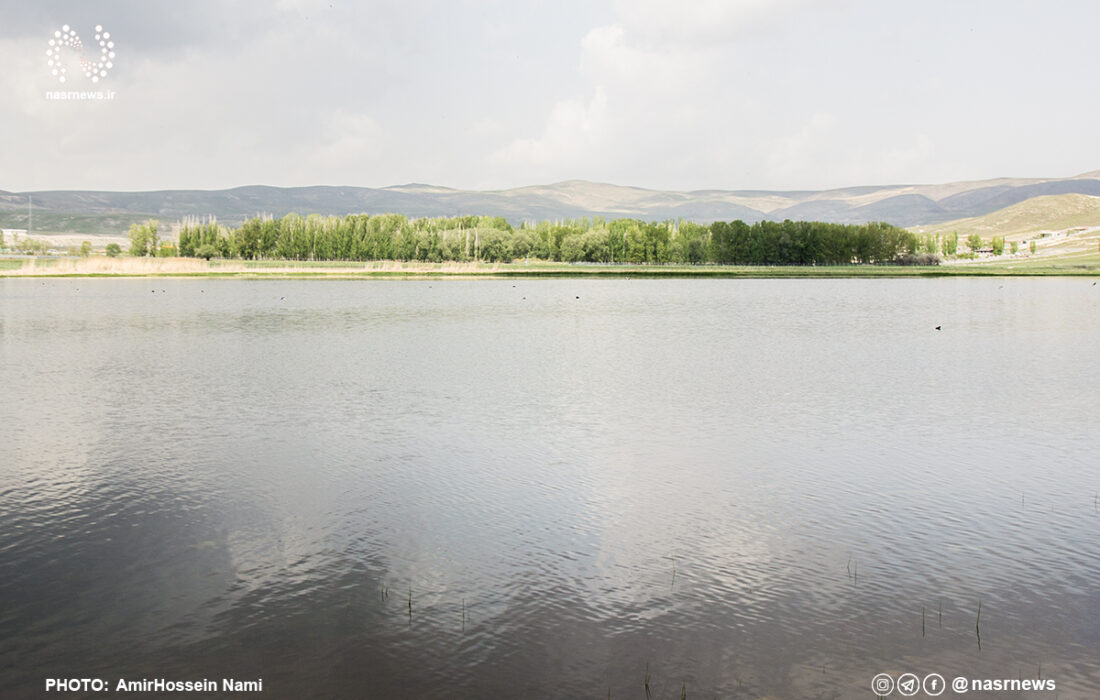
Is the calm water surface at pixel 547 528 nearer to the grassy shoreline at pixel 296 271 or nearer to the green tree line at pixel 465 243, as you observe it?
the grassy shoreline at pixel 296 271

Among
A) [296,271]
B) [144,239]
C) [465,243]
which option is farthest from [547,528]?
[144,239]

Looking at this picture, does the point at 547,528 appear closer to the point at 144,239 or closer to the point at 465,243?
the point at 465,243

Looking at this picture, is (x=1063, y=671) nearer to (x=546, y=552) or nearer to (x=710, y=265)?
(x=546, y=552)

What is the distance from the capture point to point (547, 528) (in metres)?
11.6

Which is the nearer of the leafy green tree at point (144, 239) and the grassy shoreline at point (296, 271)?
the grassy shoreline at point (296, 271)

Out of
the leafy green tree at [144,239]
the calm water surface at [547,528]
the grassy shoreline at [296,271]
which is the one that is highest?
the leafy green tree at [144,239]

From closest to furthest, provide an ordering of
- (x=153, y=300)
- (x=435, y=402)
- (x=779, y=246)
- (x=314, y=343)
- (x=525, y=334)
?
(x=435, y=402) < (x=314, y=343) < (x=525, y=334) < (x=153, y=300) < (x=779, y=246)

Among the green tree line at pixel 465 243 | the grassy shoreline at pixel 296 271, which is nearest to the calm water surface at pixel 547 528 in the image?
the grassy shoreline at pixel 296 271

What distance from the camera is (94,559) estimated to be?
10375 millimetres

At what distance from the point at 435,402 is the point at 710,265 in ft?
563

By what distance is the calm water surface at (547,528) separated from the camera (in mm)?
7957

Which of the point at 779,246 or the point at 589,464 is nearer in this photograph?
the point at 589,464

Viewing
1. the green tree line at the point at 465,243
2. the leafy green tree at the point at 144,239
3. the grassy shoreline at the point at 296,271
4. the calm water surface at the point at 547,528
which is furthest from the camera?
the leafy green tree at the point at 144,239

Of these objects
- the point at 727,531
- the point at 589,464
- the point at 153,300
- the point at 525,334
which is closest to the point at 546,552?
the point at 727,531
